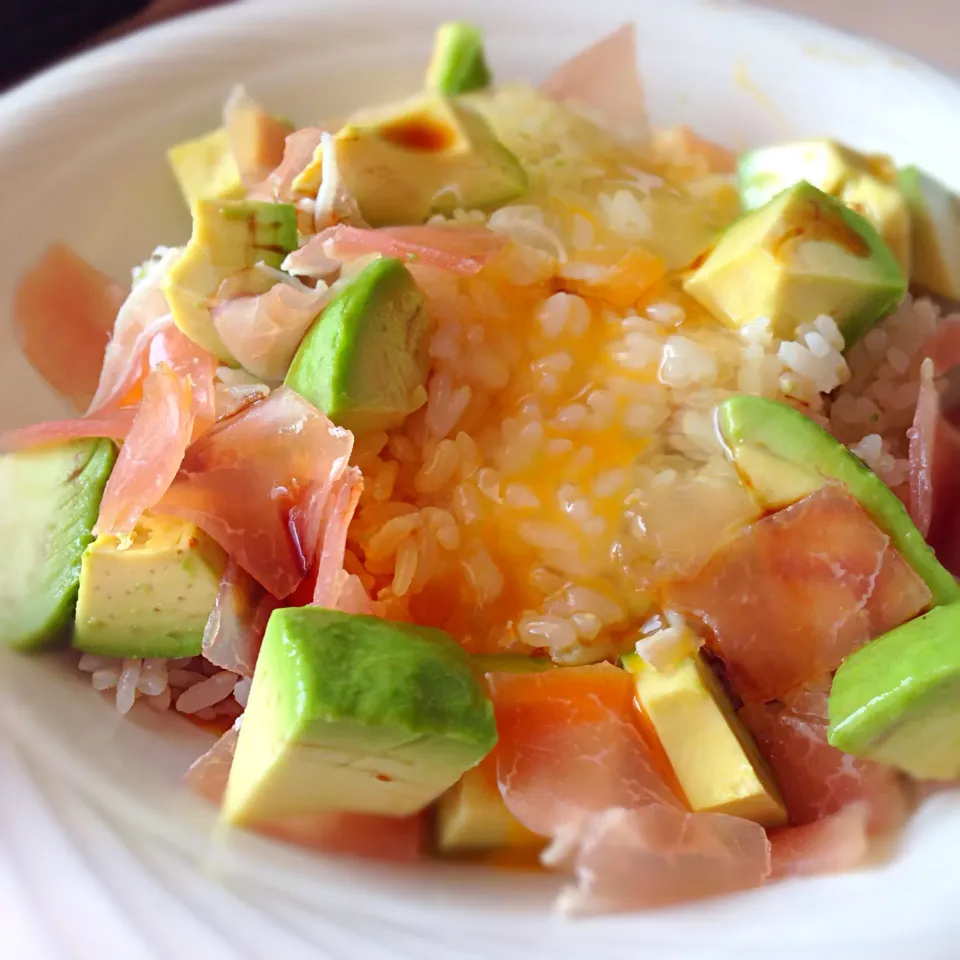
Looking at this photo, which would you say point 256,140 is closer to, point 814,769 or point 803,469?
point 803,469

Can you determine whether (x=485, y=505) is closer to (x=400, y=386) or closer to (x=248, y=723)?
(x=400, y=386)

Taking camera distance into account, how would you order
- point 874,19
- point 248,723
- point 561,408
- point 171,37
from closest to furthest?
point 248,723 → point 561,408 → point 171,37 → point 874,19

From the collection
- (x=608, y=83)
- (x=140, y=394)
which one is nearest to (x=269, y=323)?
(x=140, y=394)

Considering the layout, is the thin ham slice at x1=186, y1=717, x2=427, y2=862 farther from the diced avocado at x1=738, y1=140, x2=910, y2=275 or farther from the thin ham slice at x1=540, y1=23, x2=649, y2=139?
the thin ham slice at x1=540, y1=23, x2=649, y2=139

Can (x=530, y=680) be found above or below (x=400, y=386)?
below

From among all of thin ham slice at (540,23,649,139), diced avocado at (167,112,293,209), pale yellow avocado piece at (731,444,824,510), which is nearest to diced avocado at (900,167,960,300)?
thin ham slice at (540,23,649,139)

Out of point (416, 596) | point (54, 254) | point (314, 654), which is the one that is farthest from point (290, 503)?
point (54, 254)
